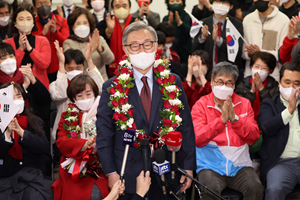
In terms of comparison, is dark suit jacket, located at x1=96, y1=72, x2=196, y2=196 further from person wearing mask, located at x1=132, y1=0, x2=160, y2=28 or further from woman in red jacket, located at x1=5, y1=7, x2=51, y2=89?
person wearing mask, located at x1=132, y1=0, x2=160, y2=28

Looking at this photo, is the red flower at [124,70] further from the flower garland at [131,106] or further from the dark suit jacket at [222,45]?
the dark suit jacket at [222,45]

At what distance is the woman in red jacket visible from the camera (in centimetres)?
503

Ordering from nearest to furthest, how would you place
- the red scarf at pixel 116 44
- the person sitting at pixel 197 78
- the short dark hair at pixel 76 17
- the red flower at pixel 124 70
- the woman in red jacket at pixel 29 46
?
the red flower at pixel 124 70
the person sitting at pixel 197 78
the woman in red jacket at pixel 29 46
the short dark hair at pixel 76 17
the red scarf at pixel 116 44

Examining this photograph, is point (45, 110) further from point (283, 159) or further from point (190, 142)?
point (283, 159)

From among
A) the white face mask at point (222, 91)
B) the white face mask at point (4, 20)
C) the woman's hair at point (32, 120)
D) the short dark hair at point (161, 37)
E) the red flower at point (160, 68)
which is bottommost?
the woman's hair at point (32, 120)

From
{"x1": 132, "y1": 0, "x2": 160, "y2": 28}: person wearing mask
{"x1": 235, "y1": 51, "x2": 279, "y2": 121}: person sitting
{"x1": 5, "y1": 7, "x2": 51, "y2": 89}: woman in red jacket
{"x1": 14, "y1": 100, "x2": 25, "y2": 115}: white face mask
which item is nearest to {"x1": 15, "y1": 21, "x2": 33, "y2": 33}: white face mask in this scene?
{"x1": 5, "y1": 7, "x2": 51, "y2": 89}: woman in red jacket

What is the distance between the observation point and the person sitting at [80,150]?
3627 mm

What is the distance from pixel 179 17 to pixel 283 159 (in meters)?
3.52

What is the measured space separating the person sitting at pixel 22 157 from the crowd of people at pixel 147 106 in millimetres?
11

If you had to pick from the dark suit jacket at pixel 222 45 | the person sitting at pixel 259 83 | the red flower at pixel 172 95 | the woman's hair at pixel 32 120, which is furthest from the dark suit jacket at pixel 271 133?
the woman's hair at pixel 32 120

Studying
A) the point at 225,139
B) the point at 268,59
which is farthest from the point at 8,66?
the point at 268,59

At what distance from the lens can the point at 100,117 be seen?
288 centimetres

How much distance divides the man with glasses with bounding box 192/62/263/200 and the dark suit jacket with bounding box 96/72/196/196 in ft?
2.55

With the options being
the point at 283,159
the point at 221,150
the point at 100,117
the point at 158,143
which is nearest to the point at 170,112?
the point at 158,143
